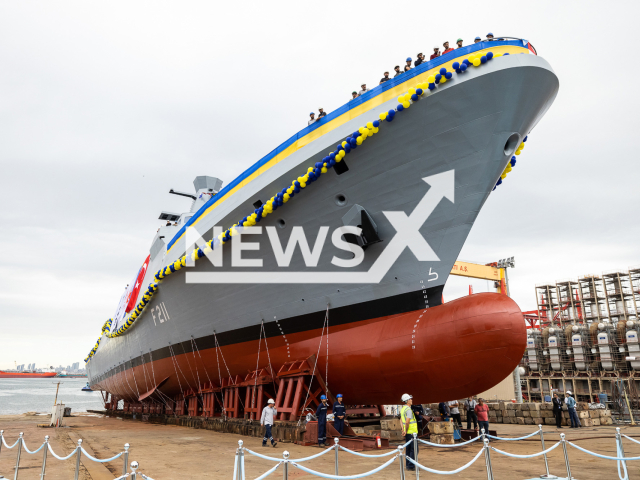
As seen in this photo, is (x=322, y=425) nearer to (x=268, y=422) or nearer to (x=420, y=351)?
(x=268, y=422)

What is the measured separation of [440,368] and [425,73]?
5.74 metres

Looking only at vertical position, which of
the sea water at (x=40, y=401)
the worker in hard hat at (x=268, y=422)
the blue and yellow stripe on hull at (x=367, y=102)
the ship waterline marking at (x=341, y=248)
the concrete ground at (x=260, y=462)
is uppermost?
the blue and yellow stripe on hull at (x=367, y=102)

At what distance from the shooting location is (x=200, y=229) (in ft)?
42.3

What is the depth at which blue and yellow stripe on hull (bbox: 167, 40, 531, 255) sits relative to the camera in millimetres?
8047

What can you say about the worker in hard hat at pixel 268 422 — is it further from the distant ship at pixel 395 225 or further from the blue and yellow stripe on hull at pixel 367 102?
the blue and yellow stripe on hull at pixel 367 102

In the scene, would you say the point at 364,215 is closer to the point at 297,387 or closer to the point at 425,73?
the point at 425,73

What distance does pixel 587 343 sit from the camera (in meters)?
39.7

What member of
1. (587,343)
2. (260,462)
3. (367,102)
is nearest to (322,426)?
(260,462)

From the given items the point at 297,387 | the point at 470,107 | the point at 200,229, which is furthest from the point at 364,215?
the point at 200,229

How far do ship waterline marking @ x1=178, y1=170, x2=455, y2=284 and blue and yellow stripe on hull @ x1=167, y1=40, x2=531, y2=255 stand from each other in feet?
5.76

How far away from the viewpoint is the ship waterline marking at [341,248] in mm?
8688

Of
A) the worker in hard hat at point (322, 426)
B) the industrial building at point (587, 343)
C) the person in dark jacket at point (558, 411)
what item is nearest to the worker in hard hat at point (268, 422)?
the worker in hard hat at point (322, 426)

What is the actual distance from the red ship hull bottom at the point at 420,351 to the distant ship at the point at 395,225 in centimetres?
2

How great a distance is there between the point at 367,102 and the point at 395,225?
106 inches
